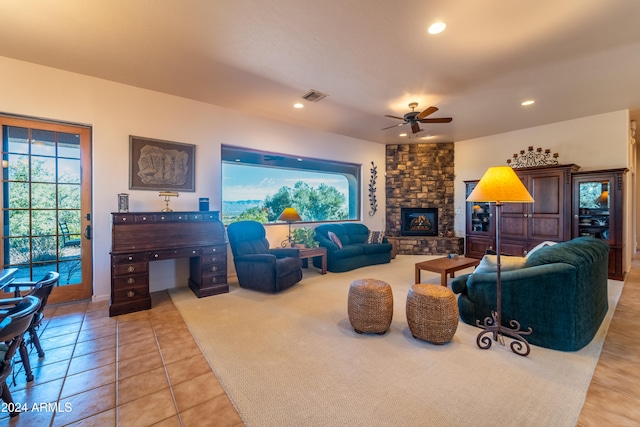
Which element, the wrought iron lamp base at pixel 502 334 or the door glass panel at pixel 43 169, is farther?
the door glass panel at pixel 43 169

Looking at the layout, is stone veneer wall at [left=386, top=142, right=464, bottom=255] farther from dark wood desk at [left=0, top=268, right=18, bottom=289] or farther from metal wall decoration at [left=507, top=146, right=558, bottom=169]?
dark wood desk at [left=0, top=268, right=18, bottom=289]

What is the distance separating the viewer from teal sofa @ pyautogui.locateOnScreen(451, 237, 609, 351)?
7.37 feet

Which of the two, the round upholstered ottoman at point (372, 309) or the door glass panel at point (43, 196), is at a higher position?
the door glass panel at point (43, 196)

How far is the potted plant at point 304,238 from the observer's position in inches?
203

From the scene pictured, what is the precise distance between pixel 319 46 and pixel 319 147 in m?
3.18

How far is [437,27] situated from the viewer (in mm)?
2510

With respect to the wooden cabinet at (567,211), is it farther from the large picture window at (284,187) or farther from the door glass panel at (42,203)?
the door glass panel at (42,203)

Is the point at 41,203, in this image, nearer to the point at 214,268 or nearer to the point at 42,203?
the point at 42,203

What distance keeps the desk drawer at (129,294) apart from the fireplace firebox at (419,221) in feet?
19.8

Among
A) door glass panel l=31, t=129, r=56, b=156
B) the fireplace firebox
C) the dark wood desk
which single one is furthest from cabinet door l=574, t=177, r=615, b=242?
door glass panel l=31, t=129, r=56, b=156

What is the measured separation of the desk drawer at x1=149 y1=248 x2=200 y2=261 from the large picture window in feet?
3.90

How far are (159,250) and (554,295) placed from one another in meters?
4.31

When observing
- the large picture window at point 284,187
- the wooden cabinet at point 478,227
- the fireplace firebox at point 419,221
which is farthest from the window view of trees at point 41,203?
the wooden cabinet at point 478,227

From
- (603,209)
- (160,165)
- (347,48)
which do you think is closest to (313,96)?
(347,48)
